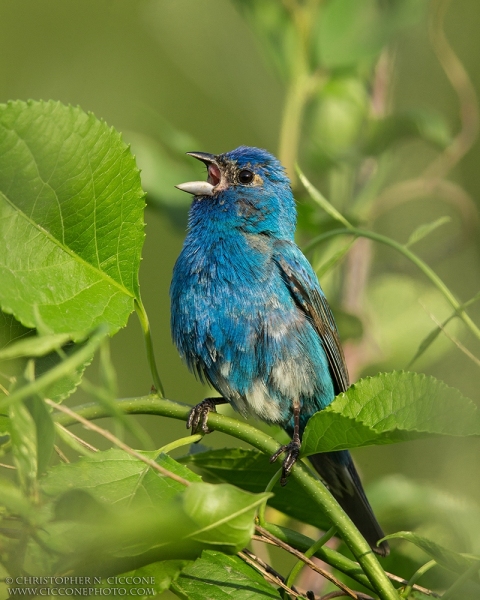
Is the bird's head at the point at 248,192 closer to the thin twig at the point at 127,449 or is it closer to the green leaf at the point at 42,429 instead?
the thin twig at the point at 127,449

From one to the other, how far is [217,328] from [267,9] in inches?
A: 60.3

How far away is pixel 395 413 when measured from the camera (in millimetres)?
1815

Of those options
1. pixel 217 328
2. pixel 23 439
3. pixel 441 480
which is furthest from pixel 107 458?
pixel 441 480

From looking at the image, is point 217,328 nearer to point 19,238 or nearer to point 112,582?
point 19,238

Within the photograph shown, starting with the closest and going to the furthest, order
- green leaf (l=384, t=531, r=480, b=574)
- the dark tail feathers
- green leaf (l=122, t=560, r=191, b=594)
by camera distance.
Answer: green leaf (l=122, t=560, r=191, b=594), green leaf (l=384, t=531, r=480, b=574), the dark tail feathers

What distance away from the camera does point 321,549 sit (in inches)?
81.1

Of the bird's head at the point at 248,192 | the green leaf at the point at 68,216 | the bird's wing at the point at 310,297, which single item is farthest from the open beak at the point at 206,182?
the green leaf at the point at 68,216

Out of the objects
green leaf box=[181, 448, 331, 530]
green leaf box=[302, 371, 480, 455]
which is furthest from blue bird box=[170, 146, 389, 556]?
green leaf box=[302, 371, 480, 455]

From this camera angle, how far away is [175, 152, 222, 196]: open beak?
376 cm

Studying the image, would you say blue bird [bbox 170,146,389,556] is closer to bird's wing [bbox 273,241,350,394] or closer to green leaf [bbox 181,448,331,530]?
bird's wing [bbox 273,241,350,394]

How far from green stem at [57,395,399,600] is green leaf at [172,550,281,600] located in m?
0.24

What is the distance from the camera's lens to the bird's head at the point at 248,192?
3.83 m

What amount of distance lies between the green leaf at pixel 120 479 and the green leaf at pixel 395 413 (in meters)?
0.38

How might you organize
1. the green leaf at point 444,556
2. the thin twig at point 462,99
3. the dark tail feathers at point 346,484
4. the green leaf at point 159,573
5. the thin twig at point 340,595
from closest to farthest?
1. the green leaf at point 159,573
2. the green leaf at point 444,556
3. the thin twig at point 340,595
4. the dark tail feathers at point 346,484
5. the thin twig at point 462,99
